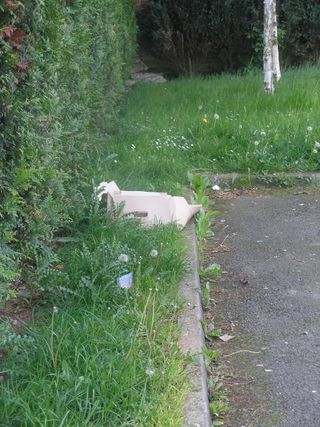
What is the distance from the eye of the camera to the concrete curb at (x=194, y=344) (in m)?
3.06

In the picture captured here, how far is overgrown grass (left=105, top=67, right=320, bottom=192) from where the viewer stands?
698 centimetres

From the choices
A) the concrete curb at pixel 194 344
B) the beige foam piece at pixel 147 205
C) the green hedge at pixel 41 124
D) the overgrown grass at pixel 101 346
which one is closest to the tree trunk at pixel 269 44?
the green hedge at pixel 41 124

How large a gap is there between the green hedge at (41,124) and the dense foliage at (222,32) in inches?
343

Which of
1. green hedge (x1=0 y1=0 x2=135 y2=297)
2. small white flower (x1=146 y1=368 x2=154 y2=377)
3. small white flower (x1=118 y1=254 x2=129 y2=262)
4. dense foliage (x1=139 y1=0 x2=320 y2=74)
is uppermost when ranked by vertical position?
green hedge (x1=0 y1=0 x2=135 y2=297)

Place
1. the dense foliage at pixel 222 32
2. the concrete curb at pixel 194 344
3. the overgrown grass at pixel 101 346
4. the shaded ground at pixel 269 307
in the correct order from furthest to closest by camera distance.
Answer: the dense foliage at pixel 222 32, the shaded ground at pixel 269 307, the concrete curb at pixel 194 344, the overgrown grass at pixel 101 346

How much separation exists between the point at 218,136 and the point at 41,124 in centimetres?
444

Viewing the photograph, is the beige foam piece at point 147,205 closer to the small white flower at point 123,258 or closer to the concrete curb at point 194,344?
the concrete curb at point 194,344

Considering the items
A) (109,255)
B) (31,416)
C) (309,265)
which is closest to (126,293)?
(109,255)

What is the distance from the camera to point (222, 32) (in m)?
14.0

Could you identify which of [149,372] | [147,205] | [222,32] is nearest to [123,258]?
[149,372]

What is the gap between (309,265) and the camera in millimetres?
5133

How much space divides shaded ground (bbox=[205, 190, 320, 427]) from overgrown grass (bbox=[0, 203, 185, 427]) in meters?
0.39

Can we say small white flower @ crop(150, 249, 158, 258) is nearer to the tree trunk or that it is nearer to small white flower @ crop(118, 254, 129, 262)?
small white flower @ crop(118, 254, 129, 262)

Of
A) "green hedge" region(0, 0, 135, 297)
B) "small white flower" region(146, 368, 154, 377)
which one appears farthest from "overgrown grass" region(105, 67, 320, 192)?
"small white flower" region(146, 368, 154, 377)
